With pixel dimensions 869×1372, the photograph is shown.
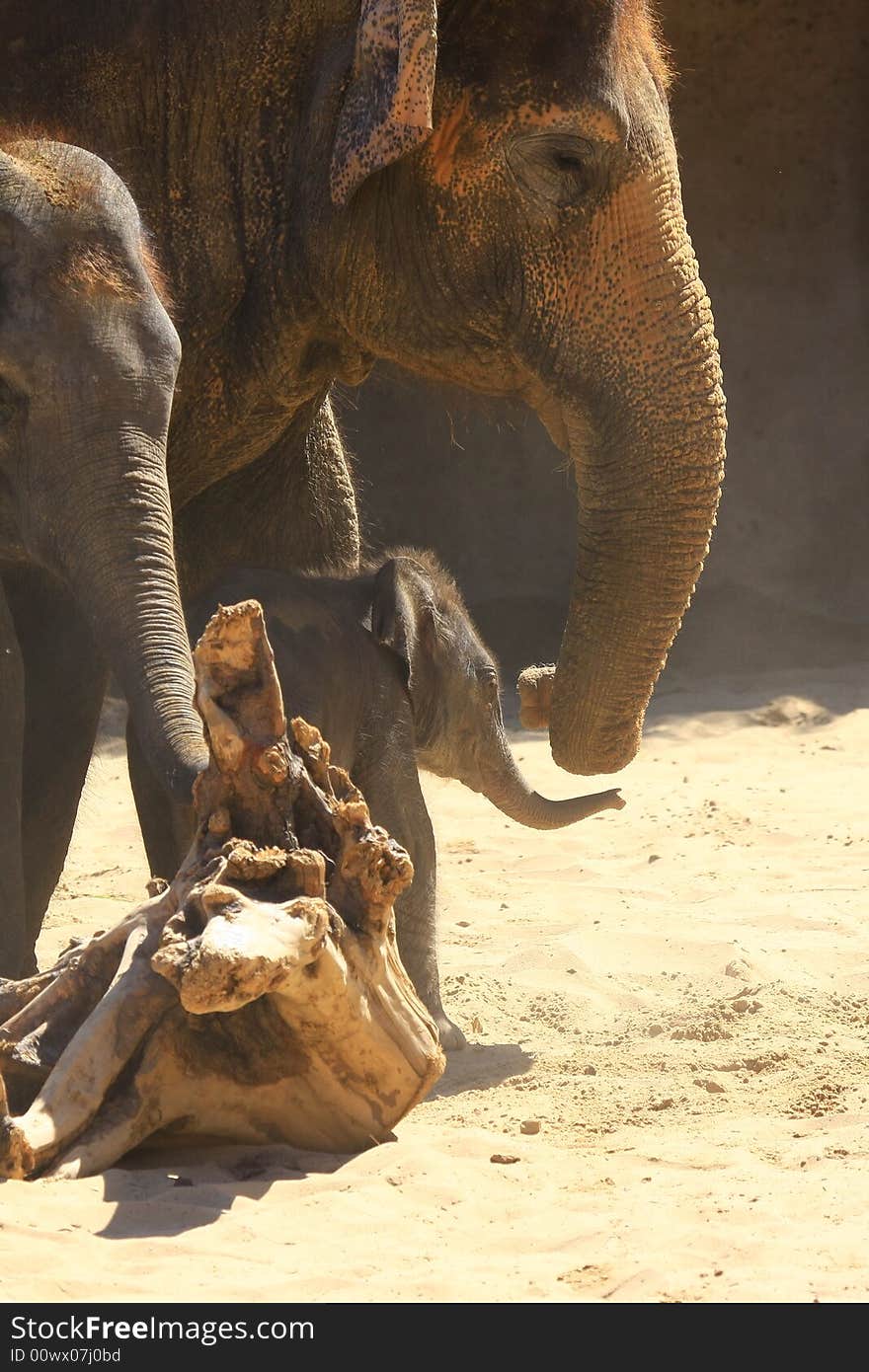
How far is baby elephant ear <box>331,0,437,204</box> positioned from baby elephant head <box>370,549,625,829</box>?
0.89m

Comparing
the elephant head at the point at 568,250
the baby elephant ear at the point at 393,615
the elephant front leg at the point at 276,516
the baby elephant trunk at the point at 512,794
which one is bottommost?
the baby elephant trunk at the point at 512,794

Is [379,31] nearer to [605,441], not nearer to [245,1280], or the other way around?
[605,441]

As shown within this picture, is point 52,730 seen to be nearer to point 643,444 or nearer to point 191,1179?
point 643,444

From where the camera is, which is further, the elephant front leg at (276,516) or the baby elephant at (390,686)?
the elephant front leg at (276,516)

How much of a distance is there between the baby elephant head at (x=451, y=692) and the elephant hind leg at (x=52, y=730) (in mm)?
714

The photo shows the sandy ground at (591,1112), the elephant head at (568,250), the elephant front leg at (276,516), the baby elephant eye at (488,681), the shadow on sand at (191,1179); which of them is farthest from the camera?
the elephant front leg at (276,516)

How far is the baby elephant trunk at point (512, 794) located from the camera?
5.14 metres

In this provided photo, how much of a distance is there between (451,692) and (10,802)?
116 cm

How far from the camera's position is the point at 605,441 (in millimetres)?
4602

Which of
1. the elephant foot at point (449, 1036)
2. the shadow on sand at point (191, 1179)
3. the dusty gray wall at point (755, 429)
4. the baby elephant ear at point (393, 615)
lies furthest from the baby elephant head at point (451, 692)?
the dusty gray wall at point (755, 429)

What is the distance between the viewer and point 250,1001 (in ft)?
10.3

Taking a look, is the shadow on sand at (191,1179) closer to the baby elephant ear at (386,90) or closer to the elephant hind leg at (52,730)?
the elephant hind leg at (52,730)

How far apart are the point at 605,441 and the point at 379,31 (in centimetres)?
96

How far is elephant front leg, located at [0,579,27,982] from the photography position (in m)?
4.28
